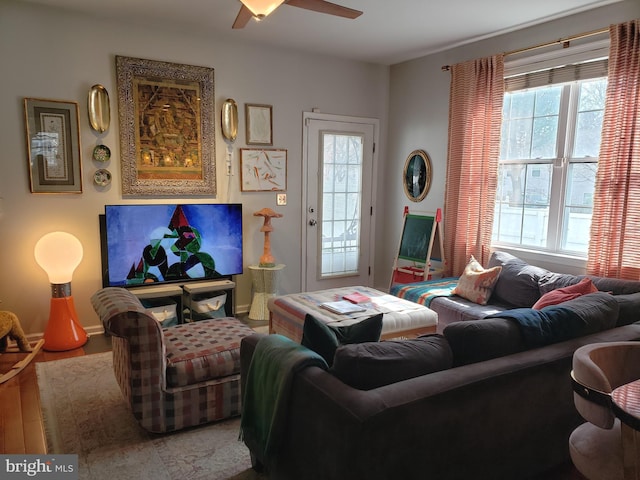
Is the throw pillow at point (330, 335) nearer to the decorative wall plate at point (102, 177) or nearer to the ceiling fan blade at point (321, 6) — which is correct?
the ceiling fan blade at point (321, 6)

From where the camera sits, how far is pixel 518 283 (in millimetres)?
3621

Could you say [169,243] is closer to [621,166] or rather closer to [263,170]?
[263,170]

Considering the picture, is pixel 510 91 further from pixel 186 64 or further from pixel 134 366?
pixel 134 366

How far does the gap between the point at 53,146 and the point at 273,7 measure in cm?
243

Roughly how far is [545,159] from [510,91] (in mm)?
709

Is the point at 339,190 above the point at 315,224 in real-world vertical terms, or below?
above

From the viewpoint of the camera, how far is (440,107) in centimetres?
476

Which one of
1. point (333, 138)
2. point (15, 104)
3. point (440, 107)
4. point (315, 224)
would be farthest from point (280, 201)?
point (15, 104)

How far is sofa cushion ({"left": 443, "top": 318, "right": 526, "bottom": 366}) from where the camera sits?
184 cm

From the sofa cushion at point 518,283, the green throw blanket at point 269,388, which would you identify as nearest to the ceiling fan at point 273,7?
the green throw blanket at point 269,388

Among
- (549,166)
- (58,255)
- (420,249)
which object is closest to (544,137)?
(549,166)

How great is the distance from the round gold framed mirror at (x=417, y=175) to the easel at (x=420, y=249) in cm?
24
